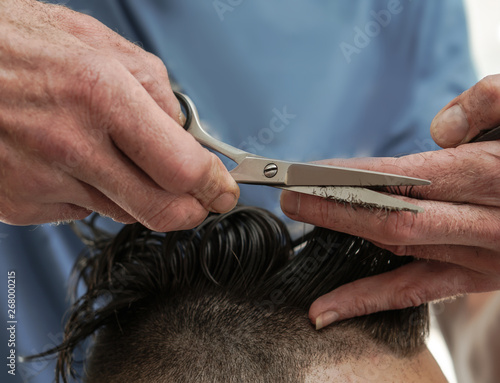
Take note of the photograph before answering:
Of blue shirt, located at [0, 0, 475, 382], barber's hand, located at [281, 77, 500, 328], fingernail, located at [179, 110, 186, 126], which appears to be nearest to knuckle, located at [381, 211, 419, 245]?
barber's hand, located at [281, 77, 500, 328]

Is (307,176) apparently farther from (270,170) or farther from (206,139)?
(206,139)

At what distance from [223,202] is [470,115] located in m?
0.44

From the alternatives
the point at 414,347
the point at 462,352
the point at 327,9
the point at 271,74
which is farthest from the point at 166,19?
the point at 462,352

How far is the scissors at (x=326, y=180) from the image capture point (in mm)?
708

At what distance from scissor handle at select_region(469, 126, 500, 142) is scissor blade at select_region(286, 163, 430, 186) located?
0.58ft

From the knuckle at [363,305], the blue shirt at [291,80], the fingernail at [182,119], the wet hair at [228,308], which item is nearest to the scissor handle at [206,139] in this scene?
the fingernail at [182,119]

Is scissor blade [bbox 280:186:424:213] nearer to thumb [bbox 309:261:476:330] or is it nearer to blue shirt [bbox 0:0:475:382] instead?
thumb [bbox 309:261:476:330]

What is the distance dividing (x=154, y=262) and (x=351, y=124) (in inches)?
27.5

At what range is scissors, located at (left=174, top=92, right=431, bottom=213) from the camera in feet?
2.32

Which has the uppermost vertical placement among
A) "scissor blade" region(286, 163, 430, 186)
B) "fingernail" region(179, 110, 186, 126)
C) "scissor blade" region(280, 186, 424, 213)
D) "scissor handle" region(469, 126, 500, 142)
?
"scissor handle" region(469, 126, 500, 142)

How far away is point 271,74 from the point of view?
1.32 metres

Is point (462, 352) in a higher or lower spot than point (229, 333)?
higher

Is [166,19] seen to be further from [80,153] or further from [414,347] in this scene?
[414,347]

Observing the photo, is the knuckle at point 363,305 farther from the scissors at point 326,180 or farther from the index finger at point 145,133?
the index finger at point 145,133
